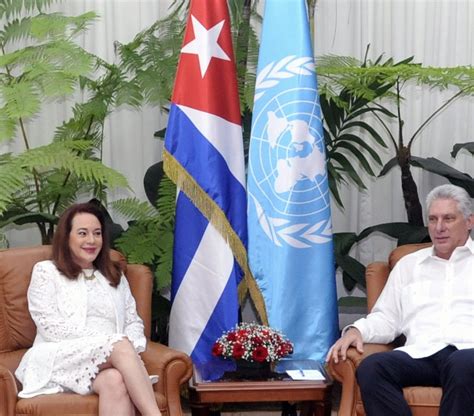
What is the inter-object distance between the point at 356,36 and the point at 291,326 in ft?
6.83

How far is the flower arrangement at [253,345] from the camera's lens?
11.3ft

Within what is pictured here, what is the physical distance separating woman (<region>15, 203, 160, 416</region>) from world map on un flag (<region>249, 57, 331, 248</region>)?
0.75 meters

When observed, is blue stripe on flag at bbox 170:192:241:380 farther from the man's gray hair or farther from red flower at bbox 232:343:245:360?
the man's gray hair

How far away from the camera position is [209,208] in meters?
3.97

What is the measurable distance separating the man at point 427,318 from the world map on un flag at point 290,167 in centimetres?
46

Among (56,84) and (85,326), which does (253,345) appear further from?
(56,84)

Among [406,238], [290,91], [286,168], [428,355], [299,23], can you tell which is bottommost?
[428,355]

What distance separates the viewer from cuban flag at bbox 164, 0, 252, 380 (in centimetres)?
397

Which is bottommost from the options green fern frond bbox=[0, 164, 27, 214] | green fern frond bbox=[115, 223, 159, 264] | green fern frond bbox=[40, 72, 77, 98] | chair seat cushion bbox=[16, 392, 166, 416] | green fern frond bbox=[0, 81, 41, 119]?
chair seat cushion bbox=[16, 392, 166, 416]

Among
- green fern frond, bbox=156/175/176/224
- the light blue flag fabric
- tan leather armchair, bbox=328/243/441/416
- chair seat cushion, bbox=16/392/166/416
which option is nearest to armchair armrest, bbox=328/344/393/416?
tan leather armchair, bbox=328/243/441/416

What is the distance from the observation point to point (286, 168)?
398 cm

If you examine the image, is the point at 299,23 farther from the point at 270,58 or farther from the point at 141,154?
the point at 141,154

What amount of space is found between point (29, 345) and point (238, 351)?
36.4 inches

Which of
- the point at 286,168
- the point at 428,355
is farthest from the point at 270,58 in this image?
the point at 428,355
